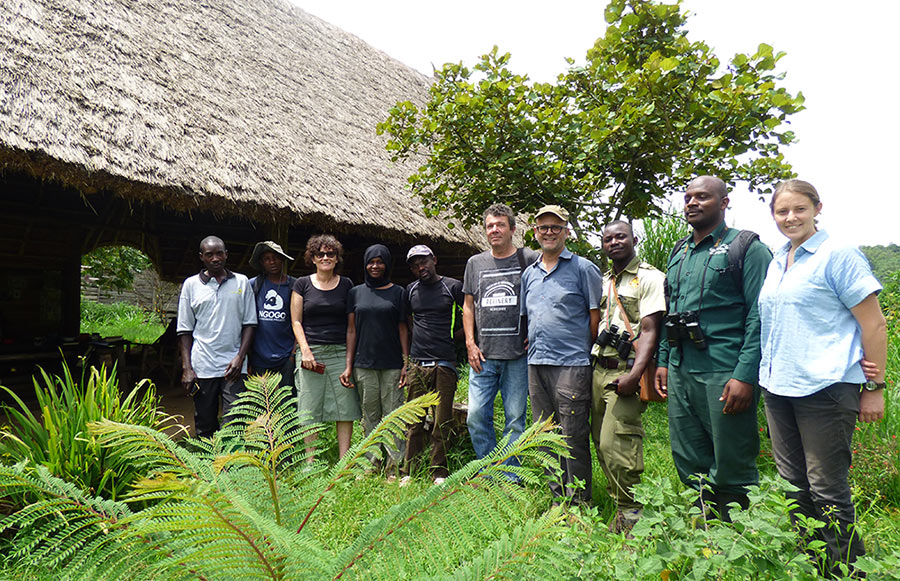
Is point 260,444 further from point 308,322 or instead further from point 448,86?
point 448,86

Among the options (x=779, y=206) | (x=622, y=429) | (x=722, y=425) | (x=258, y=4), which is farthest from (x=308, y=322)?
(x=258, y=4)

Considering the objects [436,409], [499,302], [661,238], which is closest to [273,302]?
[436,409]

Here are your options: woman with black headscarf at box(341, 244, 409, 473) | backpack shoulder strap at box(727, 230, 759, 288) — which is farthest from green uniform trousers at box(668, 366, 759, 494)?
woman with black headscarf at box(341, 244, 409, 473)

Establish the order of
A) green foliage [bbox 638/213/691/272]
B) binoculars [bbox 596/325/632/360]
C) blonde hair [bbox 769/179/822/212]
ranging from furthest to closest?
green foliage [bbox 638/213/691/272] → binoculars [bbox 596/325/632/360] → blonde hair [bbox 769/179/822/212]

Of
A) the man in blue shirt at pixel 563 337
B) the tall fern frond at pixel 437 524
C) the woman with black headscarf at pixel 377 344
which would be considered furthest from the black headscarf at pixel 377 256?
the tall fern frond at pixel 437 524

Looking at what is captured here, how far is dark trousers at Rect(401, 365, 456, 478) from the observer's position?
3.47 m

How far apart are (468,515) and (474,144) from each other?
4.30 metres

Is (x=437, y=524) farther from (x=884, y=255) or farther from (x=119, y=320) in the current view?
(x=884, y=255)

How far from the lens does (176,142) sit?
15.8ft

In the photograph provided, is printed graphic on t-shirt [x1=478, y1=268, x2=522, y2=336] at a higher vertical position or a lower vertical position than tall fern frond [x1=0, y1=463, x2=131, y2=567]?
higher

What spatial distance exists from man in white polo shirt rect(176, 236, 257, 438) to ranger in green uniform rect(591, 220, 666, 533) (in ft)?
7.75

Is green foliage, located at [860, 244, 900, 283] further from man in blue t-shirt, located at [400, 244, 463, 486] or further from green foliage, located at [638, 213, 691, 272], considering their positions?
man in blue t-shirt, located at [400, 244, 463, 486]

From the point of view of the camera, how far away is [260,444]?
3.12 feet

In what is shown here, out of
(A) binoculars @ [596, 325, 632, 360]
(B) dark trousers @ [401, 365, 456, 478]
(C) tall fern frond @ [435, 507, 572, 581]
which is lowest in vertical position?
(B) dark trousers @ [401, 365, 456, 478]
